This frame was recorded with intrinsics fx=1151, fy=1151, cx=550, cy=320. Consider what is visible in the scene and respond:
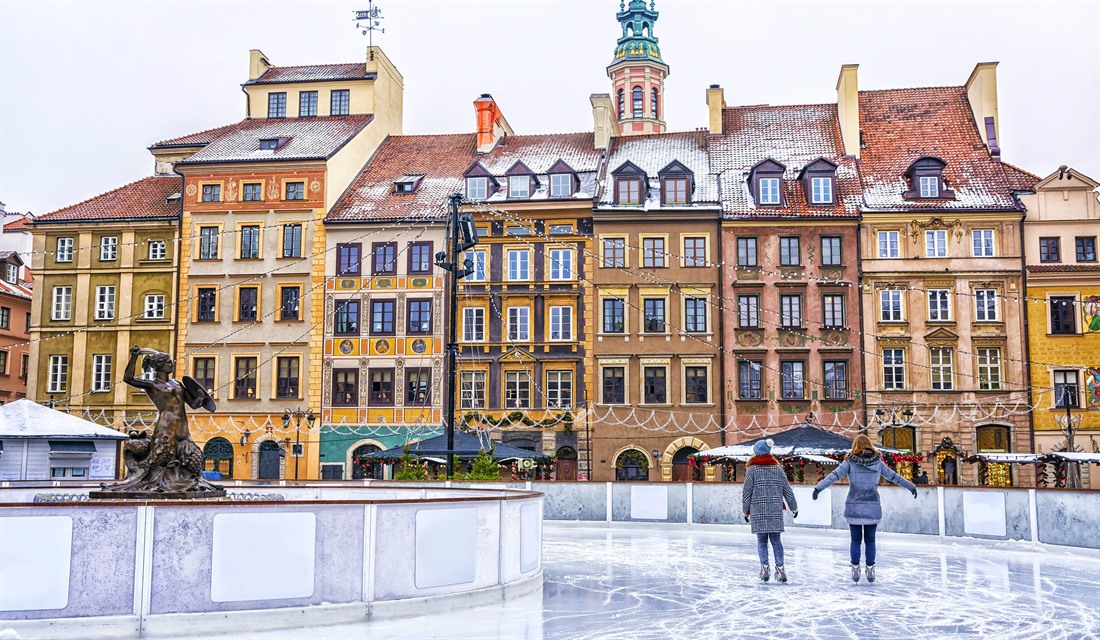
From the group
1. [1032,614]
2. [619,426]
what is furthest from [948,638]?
[619,426]

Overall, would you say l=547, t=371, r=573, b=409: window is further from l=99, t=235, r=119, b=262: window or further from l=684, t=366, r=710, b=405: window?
l=99, t=235, r=119, b=262: window

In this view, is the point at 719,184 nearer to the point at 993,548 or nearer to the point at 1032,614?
the point at 993,548

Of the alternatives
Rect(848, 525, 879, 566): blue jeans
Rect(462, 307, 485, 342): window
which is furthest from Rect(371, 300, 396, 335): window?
Rect(848, 525, 879, 566): blue jeans

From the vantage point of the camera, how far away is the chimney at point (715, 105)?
4894 cm

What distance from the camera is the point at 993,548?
2178cm

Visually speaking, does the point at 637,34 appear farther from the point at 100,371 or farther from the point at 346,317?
the point at 100,371

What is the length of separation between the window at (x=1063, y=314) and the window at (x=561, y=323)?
17652mm

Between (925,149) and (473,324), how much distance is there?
19.4m

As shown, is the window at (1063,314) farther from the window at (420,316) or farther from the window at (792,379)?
the window at (420,316)

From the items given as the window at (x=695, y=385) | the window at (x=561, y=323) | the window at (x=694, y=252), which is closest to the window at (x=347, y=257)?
the window at (x=561, y=323)

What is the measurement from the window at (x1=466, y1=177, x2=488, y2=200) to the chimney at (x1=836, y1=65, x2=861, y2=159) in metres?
14.8

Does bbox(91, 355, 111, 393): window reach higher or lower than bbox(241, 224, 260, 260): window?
lower

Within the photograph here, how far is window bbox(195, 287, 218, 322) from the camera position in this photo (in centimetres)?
4625

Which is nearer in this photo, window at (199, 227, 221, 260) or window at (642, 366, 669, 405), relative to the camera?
window at (642, 366, 669, 405)
